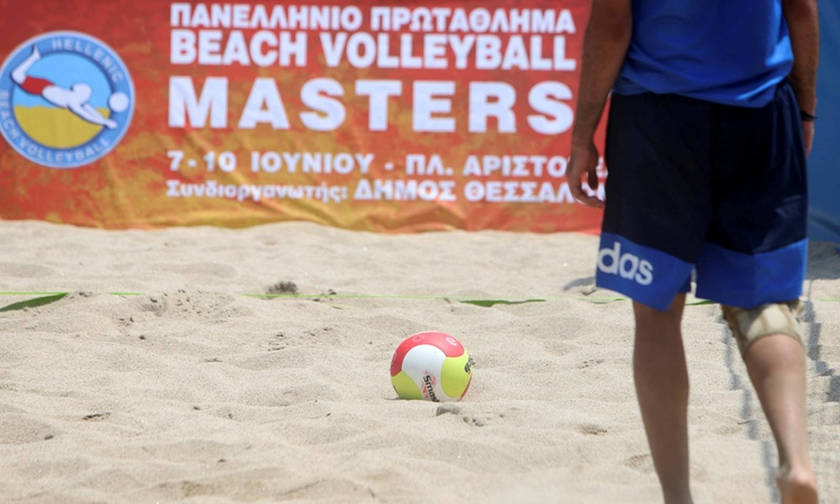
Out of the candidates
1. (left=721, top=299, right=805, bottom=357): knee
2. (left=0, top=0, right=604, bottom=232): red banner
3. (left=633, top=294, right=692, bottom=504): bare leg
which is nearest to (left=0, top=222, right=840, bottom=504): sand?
(left=633, top=294, right=692, bottom=504): bare leg

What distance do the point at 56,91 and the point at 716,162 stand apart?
278 inches

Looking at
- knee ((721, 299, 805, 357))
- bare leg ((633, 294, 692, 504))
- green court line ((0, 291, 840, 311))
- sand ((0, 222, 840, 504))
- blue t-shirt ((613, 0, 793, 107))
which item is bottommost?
green court line ((0, 291, 840, 311))

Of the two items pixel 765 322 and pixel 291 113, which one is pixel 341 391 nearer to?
pixel 765 322

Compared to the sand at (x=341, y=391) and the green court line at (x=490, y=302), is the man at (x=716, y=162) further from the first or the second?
the green court line at (x=490, y=302)

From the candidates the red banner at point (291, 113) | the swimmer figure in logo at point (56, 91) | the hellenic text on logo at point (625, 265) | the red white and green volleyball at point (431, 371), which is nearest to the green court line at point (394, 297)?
the red white and green volleyball at point (431, 371)

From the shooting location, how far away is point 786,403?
206 centimetres

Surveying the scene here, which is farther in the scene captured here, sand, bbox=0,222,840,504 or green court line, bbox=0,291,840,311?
green court line, bbox=0,291,840,311

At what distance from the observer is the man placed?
213 centimetres

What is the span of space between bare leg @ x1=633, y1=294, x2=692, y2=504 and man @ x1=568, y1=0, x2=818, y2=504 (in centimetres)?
9

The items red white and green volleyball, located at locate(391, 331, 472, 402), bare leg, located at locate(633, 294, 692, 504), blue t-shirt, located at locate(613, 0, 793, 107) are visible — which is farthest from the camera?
red white and green volleyball, located at locate(391, 331, 472, 402)

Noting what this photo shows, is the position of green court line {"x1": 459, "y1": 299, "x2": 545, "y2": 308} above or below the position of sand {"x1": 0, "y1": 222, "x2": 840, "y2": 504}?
below

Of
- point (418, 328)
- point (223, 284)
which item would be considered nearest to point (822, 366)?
point (418, 328)

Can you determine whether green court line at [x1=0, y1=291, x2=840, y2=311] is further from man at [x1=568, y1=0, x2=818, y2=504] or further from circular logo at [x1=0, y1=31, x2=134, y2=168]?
circular logo at [x1=0, y1=31, x2=134, y2=168]

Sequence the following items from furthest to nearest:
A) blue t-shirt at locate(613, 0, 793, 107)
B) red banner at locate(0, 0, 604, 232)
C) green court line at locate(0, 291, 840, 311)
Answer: red banner at locate(0, 0, 604, 232), green court line at locate(0, 291, 840, 311), blue t-shirt at locate(613, 0, 793, 107)
